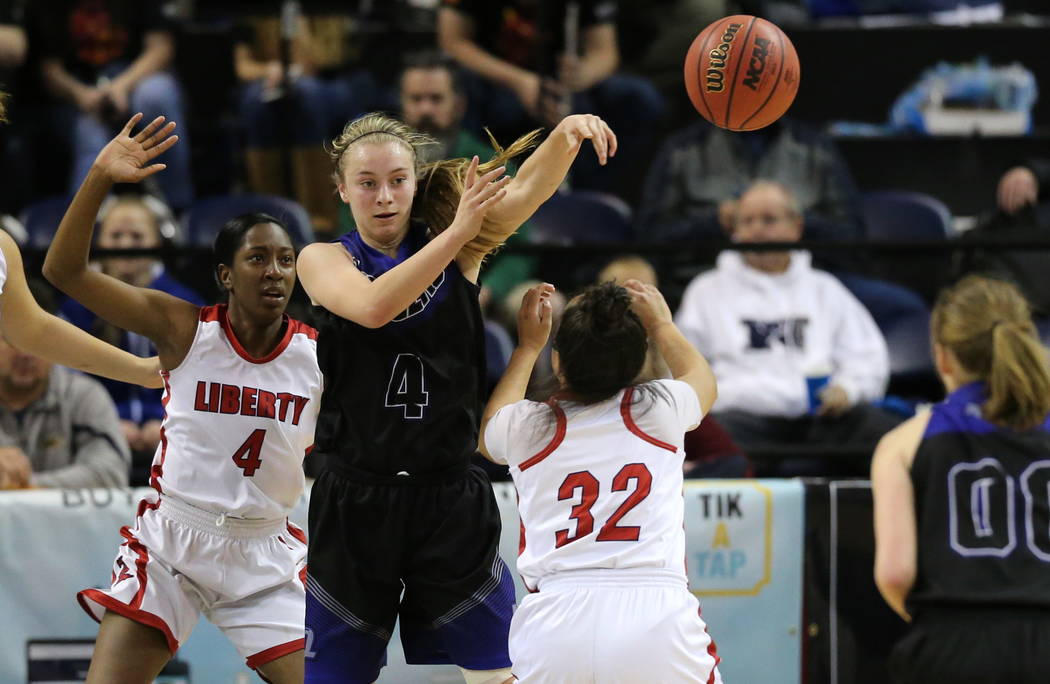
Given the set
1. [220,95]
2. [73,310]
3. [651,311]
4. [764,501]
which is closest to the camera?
[651,311]

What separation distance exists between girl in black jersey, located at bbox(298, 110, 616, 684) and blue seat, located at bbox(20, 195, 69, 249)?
143 inches

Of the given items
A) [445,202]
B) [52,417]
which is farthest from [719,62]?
[52,417]

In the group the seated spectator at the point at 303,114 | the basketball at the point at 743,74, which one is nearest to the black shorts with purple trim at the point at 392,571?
the basketball at the point at 743,74

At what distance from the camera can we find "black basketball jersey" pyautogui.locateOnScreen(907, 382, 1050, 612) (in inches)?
135

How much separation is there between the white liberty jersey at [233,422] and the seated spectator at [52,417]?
4.24ft

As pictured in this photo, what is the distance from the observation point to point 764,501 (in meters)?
4.95

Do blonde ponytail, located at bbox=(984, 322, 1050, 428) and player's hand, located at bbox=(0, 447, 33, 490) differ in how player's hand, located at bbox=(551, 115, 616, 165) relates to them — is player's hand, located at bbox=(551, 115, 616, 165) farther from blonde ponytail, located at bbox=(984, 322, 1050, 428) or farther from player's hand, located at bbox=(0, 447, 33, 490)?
player's hand, located at bbox=(0, 447, 33, 490)

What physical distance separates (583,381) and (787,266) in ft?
9.75

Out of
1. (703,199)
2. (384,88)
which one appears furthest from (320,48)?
(703,199)

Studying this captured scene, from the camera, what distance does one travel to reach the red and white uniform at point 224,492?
395 centimetres

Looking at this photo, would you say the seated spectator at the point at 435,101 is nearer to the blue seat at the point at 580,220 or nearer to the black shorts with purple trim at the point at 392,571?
the blue seat at the point at 580,220

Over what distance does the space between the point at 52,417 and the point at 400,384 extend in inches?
86.1

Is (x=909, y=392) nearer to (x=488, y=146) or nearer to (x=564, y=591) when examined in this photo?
(x=488, y=146)

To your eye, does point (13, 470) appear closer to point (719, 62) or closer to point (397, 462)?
point (397, 462)
